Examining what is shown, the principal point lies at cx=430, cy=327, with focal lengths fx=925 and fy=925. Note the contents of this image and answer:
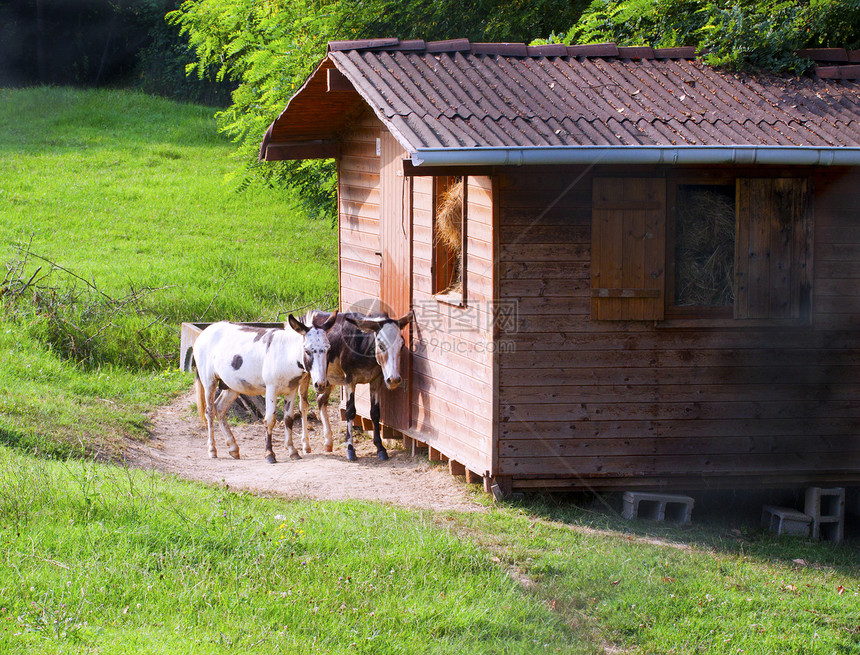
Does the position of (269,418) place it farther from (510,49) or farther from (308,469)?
(510,49)

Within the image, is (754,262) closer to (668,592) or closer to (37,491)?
(668,592)

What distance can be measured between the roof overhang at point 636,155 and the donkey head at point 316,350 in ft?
8.32

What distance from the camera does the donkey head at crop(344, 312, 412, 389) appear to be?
9.43 meters

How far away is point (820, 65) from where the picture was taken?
9344 millimetres

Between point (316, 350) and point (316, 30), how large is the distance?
7.55 meters

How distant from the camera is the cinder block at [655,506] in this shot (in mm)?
8430

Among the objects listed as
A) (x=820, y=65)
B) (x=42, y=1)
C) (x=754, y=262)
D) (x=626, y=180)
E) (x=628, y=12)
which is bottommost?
(x=754, y=262)

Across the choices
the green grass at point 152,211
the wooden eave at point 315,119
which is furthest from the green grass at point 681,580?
the green grass at point 152,211

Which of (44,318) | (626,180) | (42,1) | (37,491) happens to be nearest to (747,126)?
(626,180)

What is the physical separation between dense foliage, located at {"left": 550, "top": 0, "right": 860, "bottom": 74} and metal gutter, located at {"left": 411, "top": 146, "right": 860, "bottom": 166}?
1928 mm

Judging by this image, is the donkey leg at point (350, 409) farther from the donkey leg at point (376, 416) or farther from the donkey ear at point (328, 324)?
the donkey ear at point (328, 324)

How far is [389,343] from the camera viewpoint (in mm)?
9469

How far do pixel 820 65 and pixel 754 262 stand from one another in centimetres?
248

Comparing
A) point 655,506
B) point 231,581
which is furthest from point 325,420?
point 231,581
